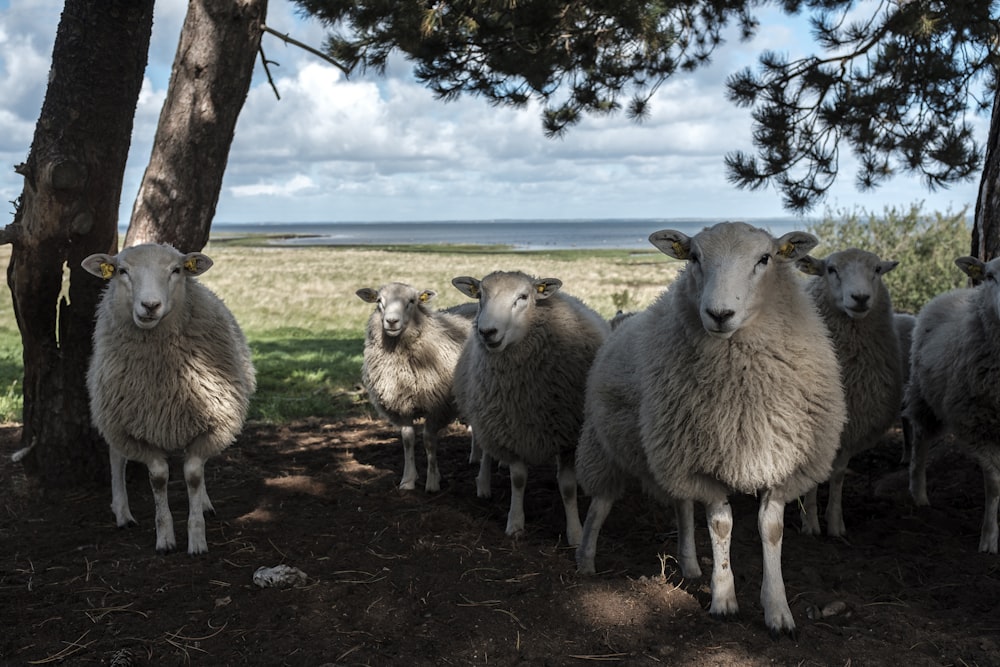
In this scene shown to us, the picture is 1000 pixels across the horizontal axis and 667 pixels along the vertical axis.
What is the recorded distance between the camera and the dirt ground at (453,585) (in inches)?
147

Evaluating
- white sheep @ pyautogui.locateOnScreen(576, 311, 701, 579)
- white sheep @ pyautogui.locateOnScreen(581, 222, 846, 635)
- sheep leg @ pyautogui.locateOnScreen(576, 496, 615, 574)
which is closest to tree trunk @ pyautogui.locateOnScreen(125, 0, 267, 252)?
white sheep @ pyautogui.locateOnScreen(576, 311, 701, 579)

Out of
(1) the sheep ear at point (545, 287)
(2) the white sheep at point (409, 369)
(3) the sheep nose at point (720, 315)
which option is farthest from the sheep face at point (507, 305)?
(3) the sheep nose at point (720, 315)

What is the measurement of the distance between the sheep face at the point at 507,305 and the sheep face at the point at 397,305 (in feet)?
3.82

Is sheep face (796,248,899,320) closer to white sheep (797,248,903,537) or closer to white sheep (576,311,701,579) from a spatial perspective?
white sheep (797,248,903,537)

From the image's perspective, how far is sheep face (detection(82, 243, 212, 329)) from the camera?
4.84 m

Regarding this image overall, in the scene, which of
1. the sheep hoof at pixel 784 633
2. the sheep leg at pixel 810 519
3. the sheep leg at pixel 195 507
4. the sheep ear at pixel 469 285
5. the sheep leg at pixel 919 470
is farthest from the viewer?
the sheep ear at pixel 469 285

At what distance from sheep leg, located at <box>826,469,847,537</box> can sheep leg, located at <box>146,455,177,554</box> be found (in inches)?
167

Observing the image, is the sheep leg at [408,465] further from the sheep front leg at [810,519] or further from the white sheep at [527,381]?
the sheep front leg at [810,519]

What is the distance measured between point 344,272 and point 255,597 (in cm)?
2828

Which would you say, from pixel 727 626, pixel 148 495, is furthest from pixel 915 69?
pixel 148 495

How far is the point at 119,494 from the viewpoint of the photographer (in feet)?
18.5

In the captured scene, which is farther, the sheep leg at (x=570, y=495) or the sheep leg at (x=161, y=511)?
the sheep leg at (x=570, y=495)

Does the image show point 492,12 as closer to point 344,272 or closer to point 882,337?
point 882,337

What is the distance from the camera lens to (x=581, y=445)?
4.98 metres
